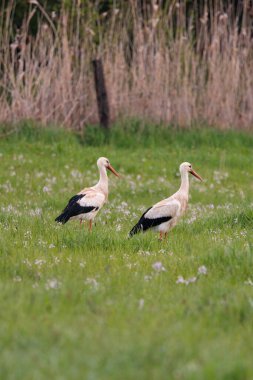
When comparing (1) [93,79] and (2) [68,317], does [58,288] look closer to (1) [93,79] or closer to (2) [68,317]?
(2) [68,317]

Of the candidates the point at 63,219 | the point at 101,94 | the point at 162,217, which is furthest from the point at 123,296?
the point at 101,94

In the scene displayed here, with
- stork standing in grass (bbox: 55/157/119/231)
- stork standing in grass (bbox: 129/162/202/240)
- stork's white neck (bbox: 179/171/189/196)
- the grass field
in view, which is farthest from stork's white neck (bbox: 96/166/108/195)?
stork standing in grass (bbox: 129/162/202/240)

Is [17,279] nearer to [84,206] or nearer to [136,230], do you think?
[136,230]

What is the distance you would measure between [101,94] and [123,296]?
475 inches

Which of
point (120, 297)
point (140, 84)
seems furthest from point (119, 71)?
point (120, 297)

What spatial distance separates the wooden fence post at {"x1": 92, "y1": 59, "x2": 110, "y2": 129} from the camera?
17.8 metres

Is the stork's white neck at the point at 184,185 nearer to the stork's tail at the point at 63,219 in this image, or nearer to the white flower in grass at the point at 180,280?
the stork's tail at the point at 63,219

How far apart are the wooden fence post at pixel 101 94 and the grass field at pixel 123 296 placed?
490cm

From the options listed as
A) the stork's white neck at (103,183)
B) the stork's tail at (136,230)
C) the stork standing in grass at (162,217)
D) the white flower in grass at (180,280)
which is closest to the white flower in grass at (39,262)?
the white flower in grass at (180,280)

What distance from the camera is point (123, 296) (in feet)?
19.8

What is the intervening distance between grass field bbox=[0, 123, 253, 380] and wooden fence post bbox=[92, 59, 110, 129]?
4904 mm

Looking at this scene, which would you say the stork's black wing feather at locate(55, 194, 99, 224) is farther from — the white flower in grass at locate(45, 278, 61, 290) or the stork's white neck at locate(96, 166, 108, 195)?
the white flower in grass at locate(45, 278, 61, 290)

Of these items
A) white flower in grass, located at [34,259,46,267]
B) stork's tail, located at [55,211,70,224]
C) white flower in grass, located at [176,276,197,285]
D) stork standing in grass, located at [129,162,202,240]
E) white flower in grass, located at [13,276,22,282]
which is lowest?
stork's tail, located at [55,211,70,224]

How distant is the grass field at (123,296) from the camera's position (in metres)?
4.46
